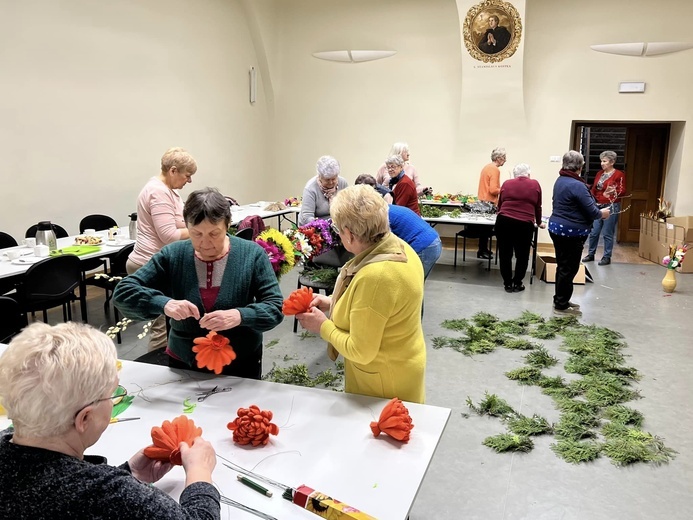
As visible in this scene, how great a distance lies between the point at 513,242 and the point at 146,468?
5.70 meters

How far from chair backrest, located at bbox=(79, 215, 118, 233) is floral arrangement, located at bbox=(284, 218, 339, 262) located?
125 inches

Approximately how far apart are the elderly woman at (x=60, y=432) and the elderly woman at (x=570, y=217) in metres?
5.05

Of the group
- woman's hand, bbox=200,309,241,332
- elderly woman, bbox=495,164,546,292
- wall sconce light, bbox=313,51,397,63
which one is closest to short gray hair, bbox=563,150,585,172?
elderly woman, bbox=495,164,546,292

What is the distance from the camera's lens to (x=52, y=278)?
4.12m

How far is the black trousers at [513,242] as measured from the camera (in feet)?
20.9

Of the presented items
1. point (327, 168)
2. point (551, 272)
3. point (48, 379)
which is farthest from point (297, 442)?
point (551, 272)

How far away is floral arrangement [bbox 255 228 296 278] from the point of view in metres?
3.16

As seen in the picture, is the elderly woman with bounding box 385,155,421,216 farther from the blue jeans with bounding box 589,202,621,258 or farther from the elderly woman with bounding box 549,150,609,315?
the blue jeans with bounding box 589,202,621,258

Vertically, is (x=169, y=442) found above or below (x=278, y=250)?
below

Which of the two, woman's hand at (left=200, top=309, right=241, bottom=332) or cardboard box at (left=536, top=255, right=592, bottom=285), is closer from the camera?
woman's hand at (left=200, top=309, right=241, bottom=332)

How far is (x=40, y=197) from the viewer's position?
20.2ft

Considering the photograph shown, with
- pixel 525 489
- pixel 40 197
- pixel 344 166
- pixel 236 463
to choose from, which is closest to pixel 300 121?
pixel 344 166

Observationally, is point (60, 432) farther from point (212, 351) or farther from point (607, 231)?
point (607, 231)

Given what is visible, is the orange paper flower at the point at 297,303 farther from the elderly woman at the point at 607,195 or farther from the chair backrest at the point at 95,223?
the elderly woman at the point at 607,195
